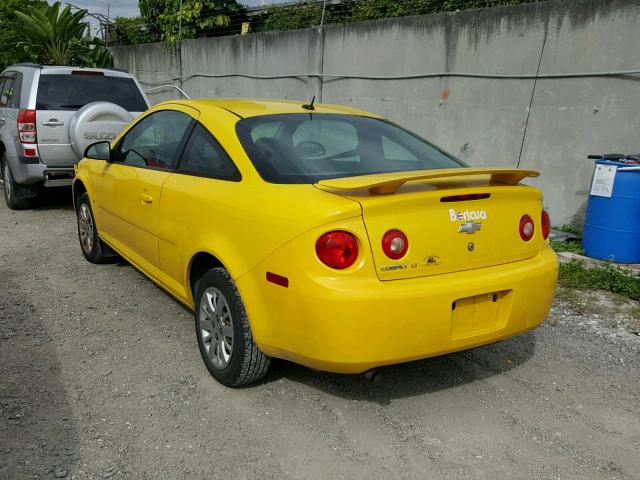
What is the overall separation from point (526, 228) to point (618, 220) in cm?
292

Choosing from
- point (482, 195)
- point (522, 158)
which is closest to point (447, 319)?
point (482, 195)

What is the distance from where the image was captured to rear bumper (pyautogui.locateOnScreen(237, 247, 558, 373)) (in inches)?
101

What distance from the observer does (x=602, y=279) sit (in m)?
5.10

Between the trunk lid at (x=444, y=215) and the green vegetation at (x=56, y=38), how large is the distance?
1420 centimetres

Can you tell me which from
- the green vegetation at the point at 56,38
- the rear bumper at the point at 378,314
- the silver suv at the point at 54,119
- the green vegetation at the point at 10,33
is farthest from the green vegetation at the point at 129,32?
the rear bumper at the point at 378,314

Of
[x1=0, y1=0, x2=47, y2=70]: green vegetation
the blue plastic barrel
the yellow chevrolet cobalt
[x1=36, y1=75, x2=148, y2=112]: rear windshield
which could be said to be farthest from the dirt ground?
[x1=0, y1=0, x2=47, y2=70]: green vegetation

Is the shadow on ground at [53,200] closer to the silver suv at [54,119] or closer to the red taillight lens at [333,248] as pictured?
the silver suv at [54,119]

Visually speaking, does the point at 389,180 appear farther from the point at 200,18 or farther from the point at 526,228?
the point at 200,18

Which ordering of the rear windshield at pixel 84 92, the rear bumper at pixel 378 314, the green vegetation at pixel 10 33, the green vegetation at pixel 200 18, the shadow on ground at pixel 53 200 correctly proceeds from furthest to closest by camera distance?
the green vegetation at pixel 10 33 → the green vegetation at pixel 200 18 → the shadow on ground at pixel 53 200 → the rear windshield at pixel 84 92 → the rear bumper at pixel 378 314

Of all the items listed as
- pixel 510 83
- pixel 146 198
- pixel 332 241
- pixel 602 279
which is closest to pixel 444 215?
pixel 332 241

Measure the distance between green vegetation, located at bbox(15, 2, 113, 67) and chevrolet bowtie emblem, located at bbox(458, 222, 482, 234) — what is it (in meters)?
14.4

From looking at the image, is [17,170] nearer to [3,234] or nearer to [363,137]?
[3,234]

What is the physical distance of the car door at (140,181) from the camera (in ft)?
12.7

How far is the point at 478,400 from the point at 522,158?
448cm
